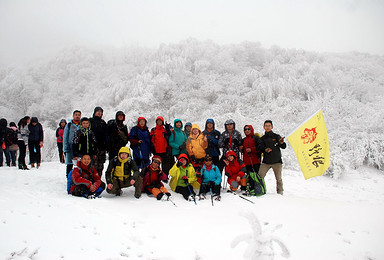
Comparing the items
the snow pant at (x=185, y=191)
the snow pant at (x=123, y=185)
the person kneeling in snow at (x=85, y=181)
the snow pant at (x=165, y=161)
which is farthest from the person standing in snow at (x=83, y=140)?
the snow pant at (x=185, y=191)

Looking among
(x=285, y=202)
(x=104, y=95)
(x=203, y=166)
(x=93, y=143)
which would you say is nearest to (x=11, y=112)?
(x=104, y=95)

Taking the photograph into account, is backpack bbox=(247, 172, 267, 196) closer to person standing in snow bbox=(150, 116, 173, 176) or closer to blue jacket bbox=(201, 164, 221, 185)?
blue jacket bbox=(201, 164, 221, 185)

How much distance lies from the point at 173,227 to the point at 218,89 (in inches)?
607

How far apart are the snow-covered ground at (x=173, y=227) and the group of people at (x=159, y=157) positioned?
1.14 feet

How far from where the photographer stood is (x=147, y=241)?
9.73 feet

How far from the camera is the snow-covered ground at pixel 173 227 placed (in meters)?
2.47

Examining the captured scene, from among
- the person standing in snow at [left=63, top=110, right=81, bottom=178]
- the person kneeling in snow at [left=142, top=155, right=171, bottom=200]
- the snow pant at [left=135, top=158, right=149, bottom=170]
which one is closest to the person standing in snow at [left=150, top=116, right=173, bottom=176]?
the snow pant at [left=135, top=158, right=149, bottom=170]

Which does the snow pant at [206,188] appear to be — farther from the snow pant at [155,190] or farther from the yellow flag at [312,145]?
the yellow flag at [312,145]

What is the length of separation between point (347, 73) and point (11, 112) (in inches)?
1162

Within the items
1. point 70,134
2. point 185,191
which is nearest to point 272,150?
point 185,191

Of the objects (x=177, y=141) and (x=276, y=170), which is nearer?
(x=276, y=170)

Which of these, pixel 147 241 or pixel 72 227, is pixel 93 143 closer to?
pixel 72 227

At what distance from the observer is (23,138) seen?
700cm

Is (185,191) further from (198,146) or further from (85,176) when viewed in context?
(85,176)
